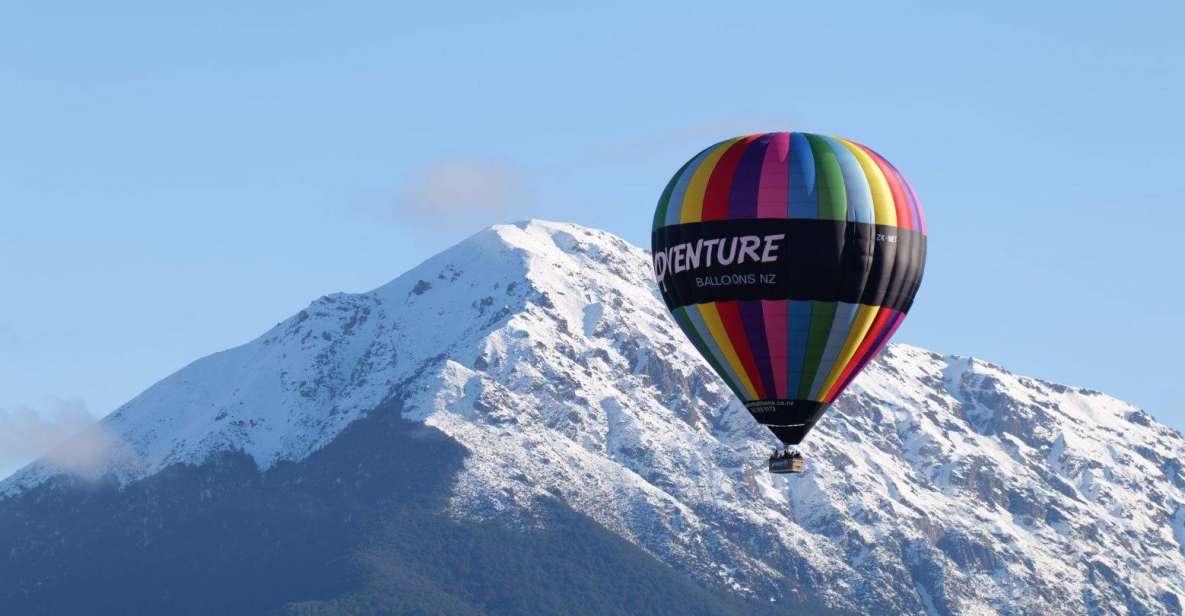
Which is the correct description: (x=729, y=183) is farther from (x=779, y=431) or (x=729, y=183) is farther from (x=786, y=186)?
(x=779, y=431)

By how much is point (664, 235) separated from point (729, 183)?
20.1ft

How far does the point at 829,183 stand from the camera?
567 ft

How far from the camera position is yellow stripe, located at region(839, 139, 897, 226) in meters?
173

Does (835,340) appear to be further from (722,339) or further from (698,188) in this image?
(698,188)

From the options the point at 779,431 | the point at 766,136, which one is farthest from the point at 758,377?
the point at 766,136

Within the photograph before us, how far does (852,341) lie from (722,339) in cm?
828

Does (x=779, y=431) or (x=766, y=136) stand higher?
(x=766, y=136)

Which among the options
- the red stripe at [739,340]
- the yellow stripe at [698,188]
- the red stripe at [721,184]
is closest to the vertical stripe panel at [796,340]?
the red stripe at [739,340]

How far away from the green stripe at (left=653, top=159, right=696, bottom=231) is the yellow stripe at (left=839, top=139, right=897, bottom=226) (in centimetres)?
1136

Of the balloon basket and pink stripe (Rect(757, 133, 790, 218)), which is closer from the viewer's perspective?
the balloon basket

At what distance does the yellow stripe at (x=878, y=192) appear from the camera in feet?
568

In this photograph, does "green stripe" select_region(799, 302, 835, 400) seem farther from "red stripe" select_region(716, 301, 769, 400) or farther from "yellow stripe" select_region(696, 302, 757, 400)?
"yellow stripe" select_region(696, 302, 757, 400)

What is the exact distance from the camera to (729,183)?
570ft

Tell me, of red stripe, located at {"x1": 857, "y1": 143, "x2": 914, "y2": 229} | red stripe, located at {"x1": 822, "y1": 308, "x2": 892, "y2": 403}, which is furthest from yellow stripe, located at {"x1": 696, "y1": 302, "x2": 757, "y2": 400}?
red stripe, located at {"x1": 857, "y1": 143, "x2": 914, "y2": 229}
